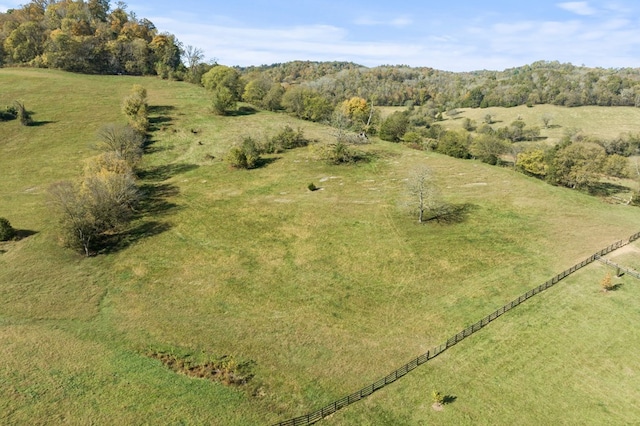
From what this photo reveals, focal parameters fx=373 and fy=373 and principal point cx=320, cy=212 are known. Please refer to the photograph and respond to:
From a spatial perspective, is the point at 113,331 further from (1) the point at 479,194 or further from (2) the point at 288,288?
(1) the point at 479,194

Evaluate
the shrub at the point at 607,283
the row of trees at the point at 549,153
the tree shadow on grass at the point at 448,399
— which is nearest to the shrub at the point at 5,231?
the tree shadow on grass at the point at 448,399

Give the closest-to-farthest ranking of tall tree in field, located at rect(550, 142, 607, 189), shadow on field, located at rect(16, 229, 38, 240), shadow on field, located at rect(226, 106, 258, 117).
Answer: shadow on field, located at rect(16, 229, 38, 240) < tall tree in field, located at rect(550, 142, 607, 189) < shadow on field, located at rect(226, 106, 258, 117)

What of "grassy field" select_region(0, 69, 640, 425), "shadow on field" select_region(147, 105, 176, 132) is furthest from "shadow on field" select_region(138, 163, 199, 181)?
"shadow on field" select_region(147, 105, 176, 132)

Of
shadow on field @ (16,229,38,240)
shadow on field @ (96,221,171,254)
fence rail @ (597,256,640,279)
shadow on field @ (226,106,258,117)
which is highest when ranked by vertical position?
shadow on field @ (226,106,258,117)

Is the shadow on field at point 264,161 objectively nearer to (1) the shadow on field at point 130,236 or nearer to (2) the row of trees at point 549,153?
(1) the shadow on field at point 130,236

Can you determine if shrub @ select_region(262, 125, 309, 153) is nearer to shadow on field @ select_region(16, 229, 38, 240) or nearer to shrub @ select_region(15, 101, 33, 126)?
shadow on field @ select_region(16, 229, 38, 240)

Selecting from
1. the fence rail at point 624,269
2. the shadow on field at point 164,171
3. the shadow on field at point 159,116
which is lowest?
the shadow on field at point 164,171

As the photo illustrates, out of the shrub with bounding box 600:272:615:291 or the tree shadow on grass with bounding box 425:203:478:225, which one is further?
the tree shadow on grass with bounding box 425:203:478:225
